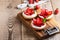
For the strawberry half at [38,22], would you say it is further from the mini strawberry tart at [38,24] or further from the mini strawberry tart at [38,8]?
the mini strawberry tart at [38,8]

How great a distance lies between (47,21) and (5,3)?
0.38m

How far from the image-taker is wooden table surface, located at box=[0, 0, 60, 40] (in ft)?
3.83

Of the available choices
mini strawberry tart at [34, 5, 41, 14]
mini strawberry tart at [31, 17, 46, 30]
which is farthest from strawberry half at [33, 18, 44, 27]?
mini strawberry tart at [34, 5, 41, 14]

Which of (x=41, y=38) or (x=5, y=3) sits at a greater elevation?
(x=5, y=3)

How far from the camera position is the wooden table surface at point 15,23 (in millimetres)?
1167

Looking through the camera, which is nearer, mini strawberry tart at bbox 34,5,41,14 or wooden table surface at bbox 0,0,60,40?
wooden table surface at bbox 0,0,60,40

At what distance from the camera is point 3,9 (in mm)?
1399

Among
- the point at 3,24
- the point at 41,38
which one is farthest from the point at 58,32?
the point at 3,24

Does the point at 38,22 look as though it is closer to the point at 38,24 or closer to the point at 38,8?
the point at 38,24

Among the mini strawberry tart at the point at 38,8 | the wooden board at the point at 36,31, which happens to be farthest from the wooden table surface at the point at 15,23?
the mini strawberry tart at the point at 38,8

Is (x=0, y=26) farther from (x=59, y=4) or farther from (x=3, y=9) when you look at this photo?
(x=59, y=4)

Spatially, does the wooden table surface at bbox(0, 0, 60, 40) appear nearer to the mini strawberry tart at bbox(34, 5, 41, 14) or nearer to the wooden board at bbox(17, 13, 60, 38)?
the wooden board at bbox(17, 13, 60, 38)

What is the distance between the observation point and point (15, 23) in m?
1.26

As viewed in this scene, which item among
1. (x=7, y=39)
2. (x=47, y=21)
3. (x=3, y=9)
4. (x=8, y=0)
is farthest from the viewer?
(x=8, y=0)
